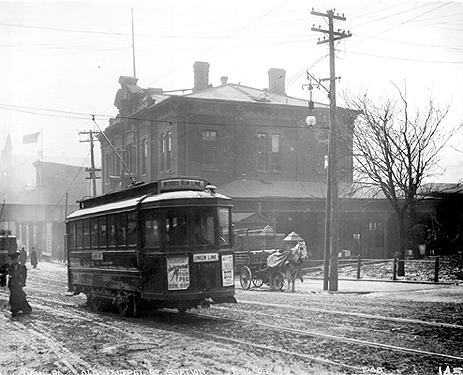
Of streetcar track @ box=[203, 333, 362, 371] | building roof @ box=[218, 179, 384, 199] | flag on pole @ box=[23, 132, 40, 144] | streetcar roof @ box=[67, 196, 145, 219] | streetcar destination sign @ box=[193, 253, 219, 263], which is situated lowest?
streetcar track @ box=[203, 333, 362, 371]

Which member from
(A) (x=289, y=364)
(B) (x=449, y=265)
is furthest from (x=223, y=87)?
(A) (x=289, y=364)

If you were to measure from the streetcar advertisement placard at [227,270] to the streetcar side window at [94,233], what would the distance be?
4.59 meters

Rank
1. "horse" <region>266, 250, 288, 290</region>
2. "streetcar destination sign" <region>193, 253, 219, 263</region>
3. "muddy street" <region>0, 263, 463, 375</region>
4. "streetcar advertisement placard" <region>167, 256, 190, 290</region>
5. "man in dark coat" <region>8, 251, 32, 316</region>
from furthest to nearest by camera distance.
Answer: "horse" <region>266, 250, 288, 290</region>, "man in dark coat" <region>8, 251, 32, 316</region>, "streetcar destination sign" <region>193, 253, 219, 263</region>, "streetcar advertisement placard" <region>167, 256, 190, 290</region>, "muddy street" <region>0, 263, 463, 375</region>

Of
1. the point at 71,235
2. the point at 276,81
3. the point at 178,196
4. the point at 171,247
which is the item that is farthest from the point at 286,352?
the point at 276,81

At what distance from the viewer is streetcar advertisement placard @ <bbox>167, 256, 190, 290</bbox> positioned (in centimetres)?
1299

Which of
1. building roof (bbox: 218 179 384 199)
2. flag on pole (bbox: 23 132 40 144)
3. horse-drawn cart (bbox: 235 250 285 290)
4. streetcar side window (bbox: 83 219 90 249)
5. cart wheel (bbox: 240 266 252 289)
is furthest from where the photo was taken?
flag on pole (bbox: 23 132 40 144)

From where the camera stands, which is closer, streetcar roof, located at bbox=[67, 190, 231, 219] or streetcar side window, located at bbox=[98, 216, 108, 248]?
streetcar roof, located at bbox=[67, 190, 231, 219]

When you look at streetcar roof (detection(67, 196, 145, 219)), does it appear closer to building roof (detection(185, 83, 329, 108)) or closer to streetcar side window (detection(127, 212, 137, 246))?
streetcar side window (detection(127, 212, 137, 246))

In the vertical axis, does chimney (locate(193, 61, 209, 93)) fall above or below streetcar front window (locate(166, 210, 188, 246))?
above

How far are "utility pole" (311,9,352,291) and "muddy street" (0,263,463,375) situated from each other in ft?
19.3

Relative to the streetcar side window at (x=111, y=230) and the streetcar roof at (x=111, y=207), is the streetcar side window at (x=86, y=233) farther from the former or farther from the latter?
the streetcar side window at (x=111, y=230)

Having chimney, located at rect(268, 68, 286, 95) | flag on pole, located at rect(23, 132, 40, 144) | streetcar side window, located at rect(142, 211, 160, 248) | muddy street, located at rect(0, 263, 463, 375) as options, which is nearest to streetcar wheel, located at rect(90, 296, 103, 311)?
muddy street, located at rect(0, 263, 463, 375)

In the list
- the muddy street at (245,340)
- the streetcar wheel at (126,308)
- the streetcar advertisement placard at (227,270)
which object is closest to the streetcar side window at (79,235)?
the muddy street at (245,340)

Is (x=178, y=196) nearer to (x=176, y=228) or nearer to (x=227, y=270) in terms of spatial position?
(x=176, y=228)
